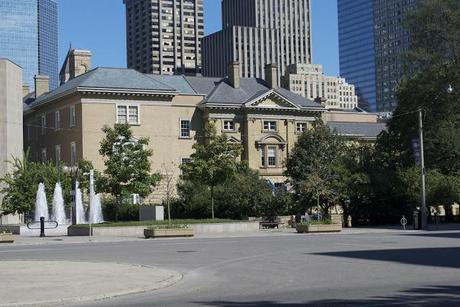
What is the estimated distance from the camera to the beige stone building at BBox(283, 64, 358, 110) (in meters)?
176

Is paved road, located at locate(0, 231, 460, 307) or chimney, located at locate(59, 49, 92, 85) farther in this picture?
chimney, located at locate(59, 49, 92, 85)

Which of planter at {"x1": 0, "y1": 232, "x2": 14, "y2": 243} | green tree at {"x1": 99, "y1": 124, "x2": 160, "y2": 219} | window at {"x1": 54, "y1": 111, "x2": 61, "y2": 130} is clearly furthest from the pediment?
planter at {"x1": 0, "y1": 232, "x2": 14, "y2": 243}

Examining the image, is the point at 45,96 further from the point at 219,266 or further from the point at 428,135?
the point at 219,266

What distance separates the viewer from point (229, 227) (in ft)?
155

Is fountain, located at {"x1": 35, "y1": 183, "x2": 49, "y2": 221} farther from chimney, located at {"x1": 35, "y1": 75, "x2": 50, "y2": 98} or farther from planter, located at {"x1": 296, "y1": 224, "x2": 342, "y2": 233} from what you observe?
chimney, located at {"x1": 35, "y1": 75, "x2": 50, "y2": 98}

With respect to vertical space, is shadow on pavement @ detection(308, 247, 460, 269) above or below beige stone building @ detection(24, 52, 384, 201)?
below

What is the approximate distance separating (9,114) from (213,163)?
3420 cm

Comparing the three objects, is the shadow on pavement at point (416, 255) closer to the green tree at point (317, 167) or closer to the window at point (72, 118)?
the green tree at point (317, 167)

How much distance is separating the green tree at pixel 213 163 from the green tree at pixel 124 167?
2983mm

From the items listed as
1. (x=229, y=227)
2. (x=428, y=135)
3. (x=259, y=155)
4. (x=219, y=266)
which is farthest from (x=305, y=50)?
(x=219, y=266)

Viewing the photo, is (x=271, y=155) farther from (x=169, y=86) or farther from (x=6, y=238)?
(x=6, y=238)

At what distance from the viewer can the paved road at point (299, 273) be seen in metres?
13.7

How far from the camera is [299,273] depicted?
18.4 m

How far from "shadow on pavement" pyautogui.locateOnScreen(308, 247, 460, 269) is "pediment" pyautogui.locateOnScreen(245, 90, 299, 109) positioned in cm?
5659
